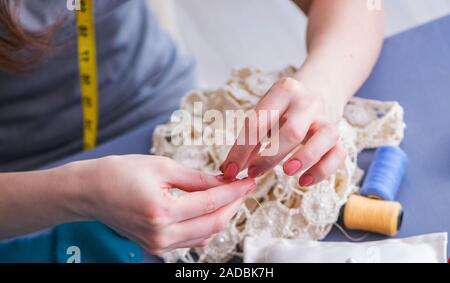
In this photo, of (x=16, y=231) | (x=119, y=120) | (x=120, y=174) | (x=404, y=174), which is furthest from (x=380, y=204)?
(x=119, y=120)

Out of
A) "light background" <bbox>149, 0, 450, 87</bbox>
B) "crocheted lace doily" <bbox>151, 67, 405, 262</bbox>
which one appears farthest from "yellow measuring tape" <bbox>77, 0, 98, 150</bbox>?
"light background" <bbox>149, 0, 450, 87</bbox>

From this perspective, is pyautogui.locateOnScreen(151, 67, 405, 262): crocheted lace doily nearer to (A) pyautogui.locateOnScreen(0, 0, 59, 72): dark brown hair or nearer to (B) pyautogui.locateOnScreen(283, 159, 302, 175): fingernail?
(B) pyautogui.locateOnScreen(283, 159, 302, 175): fingernail

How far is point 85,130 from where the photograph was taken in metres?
1.36

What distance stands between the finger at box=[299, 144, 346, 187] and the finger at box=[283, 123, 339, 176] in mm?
10

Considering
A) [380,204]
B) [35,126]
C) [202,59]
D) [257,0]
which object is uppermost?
[257,0]

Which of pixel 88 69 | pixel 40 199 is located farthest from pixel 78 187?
pixel 88 69

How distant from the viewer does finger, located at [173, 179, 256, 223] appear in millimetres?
763

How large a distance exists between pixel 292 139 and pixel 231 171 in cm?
9

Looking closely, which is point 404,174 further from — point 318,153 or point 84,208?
A: point 84,208

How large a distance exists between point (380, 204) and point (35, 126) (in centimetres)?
74

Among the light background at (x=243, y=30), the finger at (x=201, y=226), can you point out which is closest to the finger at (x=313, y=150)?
the finger at (x=201, y=226)

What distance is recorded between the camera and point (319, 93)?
0.94 meters

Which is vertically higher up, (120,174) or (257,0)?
(257,0)

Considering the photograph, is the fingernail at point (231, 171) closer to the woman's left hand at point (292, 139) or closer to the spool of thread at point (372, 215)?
the woman's left hand at point (292, 139)
